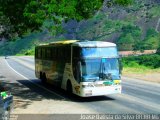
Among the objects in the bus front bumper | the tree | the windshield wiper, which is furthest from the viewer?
the windshield wiper

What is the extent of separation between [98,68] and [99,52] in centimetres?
95

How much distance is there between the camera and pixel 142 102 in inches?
795

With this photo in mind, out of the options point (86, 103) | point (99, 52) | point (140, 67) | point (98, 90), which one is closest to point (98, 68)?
point (99, 52)

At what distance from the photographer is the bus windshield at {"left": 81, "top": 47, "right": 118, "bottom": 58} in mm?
20875

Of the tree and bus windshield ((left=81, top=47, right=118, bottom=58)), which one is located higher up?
the tree

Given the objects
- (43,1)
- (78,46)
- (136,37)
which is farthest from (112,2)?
(136,37)

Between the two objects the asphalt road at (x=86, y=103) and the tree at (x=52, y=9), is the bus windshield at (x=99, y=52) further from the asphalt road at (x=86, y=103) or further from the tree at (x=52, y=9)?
the asphalt road at (x=86, y=103)

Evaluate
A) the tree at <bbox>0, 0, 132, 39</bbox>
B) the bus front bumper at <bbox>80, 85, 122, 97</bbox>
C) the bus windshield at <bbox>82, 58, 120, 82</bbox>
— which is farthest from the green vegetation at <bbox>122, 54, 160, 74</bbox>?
the tree at <bbox>0, 0, 132, 39</bbox>

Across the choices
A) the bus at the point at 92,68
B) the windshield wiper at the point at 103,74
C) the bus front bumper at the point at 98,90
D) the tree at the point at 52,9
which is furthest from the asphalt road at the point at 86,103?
the tree at the point at 52,9

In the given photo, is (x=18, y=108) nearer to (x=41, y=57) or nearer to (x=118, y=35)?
(x=41, y=57)

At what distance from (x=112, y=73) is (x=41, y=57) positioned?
1150cm

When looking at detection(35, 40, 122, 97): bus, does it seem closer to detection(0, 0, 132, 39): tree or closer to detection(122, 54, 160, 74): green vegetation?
detection(0, 0, 132, 39): tree

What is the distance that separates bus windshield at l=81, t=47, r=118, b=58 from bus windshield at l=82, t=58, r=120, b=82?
24cm

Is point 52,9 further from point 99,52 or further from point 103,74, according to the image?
point 103,74
